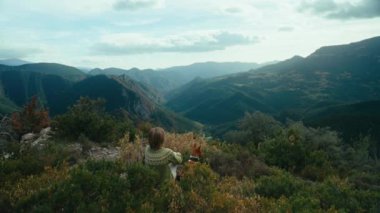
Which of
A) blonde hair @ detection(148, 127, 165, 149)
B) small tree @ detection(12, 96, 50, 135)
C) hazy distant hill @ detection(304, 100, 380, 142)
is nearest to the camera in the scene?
blonde hair @ detection(148, 127, 165, 149)

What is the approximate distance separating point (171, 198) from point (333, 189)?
→ 3.13 meters

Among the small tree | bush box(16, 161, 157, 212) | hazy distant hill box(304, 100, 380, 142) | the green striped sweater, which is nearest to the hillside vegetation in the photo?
bush box(16, 161, 157, 212)

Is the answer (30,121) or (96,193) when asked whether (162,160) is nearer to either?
(96,193)

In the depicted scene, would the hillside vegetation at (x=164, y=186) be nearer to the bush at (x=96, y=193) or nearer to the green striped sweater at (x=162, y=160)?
the bush at (x=96, y=193)

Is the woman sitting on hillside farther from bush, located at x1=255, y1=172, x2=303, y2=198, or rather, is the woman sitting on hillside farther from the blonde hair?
bush, located at x1=255, y1=172, x2=303, y2=198

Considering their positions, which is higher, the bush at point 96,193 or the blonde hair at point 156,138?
the blonde hair at point 156,138

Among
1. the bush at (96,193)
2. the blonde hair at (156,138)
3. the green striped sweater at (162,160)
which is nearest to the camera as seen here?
the bush at (96,193)

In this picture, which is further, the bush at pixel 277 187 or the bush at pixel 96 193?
the bush at pixel 277 187

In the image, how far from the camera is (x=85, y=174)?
559cm

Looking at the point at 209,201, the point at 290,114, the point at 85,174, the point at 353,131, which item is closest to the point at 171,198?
the point at 209,201

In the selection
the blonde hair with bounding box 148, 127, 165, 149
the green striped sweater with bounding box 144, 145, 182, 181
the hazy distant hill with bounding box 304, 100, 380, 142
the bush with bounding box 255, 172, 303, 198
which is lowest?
the hazy distant hill with bounding box 304, 100, 380, 142

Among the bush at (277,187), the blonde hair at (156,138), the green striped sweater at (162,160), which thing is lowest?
the bush at (277,187)

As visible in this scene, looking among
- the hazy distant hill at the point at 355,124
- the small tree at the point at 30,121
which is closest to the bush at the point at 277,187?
the small tree at the point at 30,121

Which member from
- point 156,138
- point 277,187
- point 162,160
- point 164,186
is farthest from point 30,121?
point 277,187
